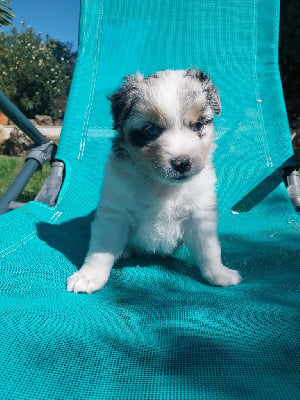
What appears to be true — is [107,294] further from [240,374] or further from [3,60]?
[3,60]

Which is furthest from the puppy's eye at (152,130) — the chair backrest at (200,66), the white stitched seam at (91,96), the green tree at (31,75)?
the green tree at (31,75)

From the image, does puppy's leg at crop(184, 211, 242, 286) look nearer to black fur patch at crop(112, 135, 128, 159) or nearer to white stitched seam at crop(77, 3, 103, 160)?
black fur patch at crop(112, 135, 128, 159)

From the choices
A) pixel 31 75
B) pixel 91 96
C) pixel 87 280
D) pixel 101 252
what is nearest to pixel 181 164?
pixel 101 252

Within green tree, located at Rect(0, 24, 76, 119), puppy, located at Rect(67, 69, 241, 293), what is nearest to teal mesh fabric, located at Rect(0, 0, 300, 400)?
puppy, located at Rect(67, 69, 241, 293)

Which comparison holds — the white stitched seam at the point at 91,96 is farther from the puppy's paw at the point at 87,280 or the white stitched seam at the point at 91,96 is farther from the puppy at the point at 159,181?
the puppy's paw at the point at 87,280

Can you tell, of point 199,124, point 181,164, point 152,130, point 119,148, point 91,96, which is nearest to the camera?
point 181,164

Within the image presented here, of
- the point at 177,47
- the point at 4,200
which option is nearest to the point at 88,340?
the point at 4,200

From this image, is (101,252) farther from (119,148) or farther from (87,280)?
(119,148)
